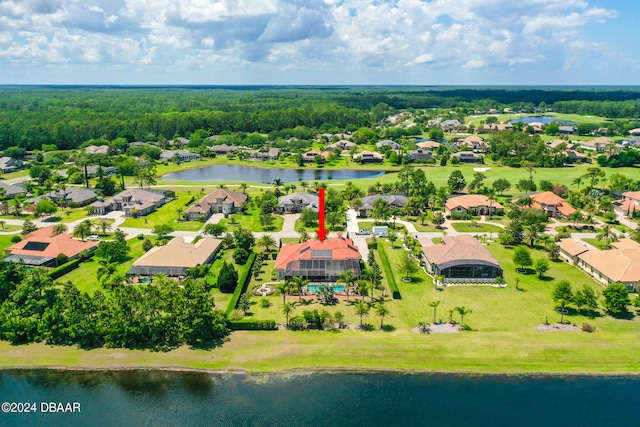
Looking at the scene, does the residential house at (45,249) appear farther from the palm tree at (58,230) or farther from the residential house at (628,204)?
the residential house at (628,204)

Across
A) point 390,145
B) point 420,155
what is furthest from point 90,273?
point 390,145

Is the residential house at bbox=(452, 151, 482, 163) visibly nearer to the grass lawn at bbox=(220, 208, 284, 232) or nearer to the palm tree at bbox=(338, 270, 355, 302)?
the grass lawn at bbox=(220, 208, 284, 232)

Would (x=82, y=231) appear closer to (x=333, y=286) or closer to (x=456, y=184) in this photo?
(x=333, y=286)

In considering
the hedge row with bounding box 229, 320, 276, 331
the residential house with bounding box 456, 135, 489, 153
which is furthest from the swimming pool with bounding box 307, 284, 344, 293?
the residential house with bounding box 456, 135, 489, 153

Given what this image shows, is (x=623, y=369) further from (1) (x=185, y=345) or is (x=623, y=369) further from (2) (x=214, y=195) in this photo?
(2) (x=214, y=195)

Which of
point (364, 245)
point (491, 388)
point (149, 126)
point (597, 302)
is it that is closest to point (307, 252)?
point (364, 245)

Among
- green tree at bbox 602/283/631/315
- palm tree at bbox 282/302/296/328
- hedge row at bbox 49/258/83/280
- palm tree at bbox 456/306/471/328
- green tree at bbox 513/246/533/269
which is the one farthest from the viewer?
green tree at bbox 513/246/533/269
